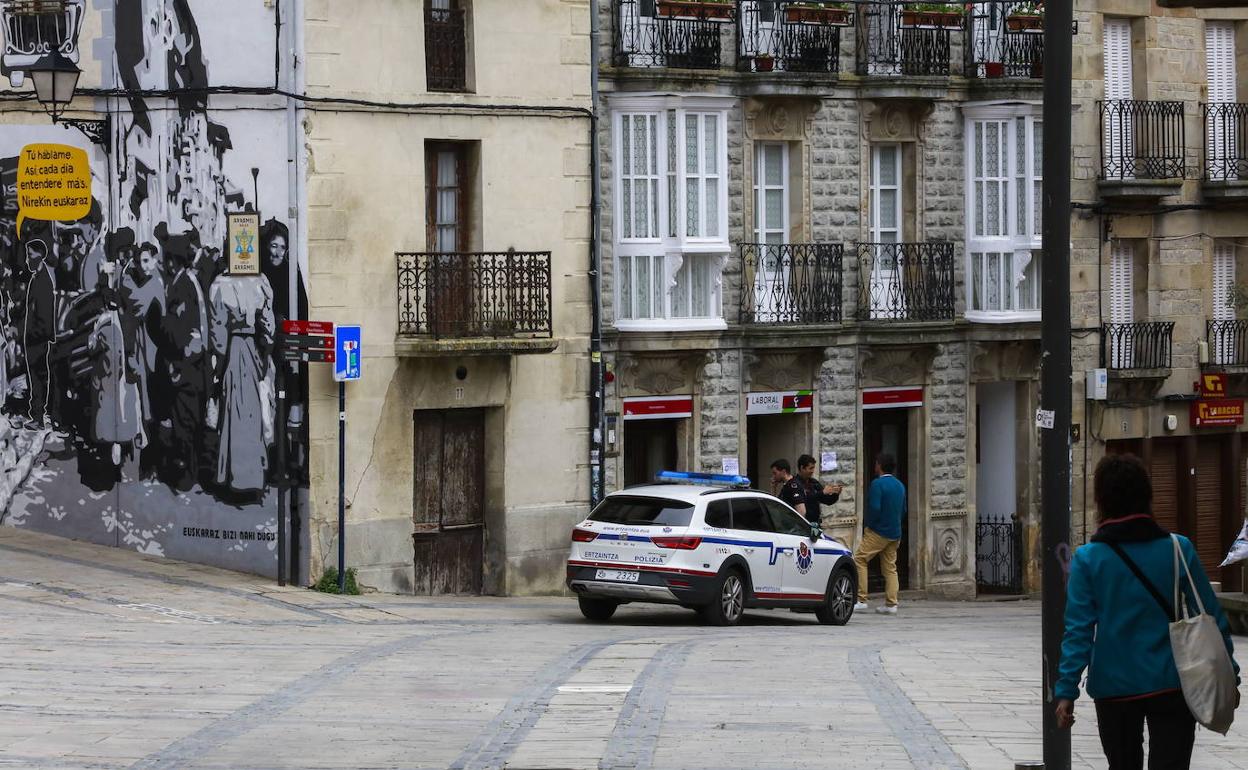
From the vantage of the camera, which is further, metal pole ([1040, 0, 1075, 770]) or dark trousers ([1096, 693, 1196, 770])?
metal pole ([1040, 0, 1075, 770])

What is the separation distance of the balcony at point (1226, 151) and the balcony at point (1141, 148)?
0.89m

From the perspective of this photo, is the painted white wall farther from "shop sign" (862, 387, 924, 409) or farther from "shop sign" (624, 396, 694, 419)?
"shop sign" (624, 396, 694, 419)

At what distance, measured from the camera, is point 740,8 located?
29.6m

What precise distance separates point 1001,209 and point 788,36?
4.74 m

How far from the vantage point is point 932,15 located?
103 feet

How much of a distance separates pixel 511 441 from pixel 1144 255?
1286 centimetres

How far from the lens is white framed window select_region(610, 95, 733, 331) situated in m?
28.6

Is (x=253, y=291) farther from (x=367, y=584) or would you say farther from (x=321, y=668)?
(x=321, y=668)

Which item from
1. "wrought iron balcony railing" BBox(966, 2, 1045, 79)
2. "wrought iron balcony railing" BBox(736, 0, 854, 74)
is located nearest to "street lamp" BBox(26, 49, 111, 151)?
"wrought iron balcony railing" BBox(736, 0, 854, 74)

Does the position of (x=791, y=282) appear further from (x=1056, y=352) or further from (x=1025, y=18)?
(x=1056, y=352)

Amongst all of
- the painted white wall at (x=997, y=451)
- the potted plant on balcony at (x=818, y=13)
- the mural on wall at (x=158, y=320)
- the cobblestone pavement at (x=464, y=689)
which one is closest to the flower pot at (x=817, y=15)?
the potted plant on balcony at (x=818, y=13)

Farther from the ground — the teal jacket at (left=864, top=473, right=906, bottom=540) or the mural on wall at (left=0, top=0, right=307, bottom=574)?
the mural on wall at (left=0, top=0, right=307, bottom=574)

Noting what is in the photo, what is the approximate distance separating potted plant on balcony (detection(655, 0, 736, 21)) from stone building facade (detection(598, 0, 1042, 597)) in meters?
0.03

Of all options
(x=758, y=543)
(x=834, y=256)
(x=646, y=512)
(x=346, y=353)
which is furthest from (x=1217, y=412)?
(x=346, y=353)
